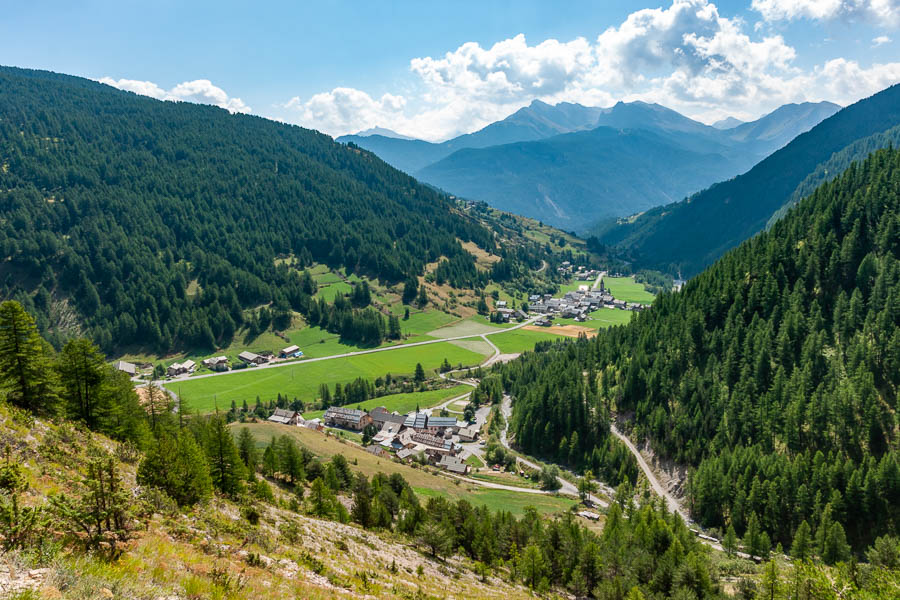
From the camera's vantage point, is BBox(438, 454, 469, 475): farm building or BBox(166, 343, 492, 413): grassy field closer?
BBox(438, 454, 469, 475): farm building

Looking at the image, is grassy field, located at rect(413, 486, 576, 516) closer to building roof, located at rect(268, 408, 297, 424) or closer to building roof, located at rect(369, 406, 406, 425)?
building roof, located at rect(369, 406, 406, 425)

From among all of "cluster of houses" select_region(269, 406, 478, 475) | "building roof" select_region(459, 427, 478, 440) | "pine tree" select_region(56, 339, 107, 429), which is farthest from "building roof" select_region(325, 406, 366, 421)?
"pine tree" select_region(56, 339, 107, 429)

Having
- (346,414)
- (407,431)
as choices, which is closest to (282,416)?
(346,414)

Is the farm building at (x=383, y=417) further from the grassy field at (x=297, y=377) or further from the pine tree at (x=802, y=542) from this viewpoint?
the pine tree at (x=802, y=542)

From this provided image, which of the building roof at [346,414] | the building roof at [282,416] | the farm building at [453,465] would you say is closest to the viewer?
the farm building at [453,465]

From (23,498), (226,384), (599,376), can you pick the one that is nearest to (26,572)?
(23,498)

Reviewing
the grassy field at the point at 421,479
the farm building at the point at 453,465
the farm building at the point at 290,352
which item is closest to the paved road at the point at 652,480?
→ the grassy field at the point at 421,479
